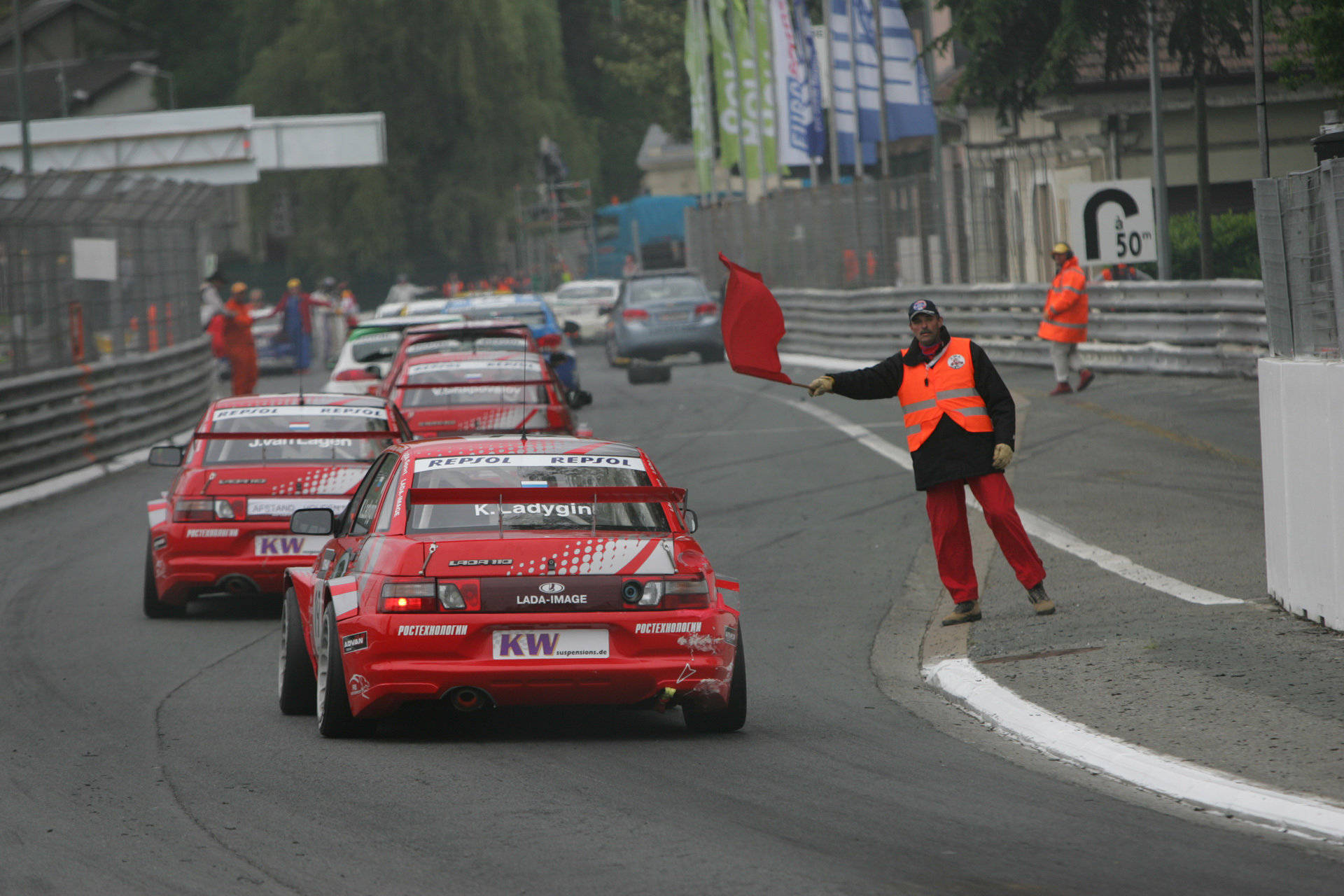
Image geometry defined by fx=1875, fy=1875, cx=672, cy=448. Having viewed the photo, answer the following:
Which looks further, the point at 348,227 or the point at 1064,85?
the point at 348,227

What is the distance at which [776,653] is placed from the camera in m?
9.57

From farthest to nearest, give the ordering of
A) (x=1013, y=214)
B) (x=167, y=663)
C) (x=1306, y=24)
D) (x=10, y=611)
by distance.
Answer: (x=1013, y=214) → (x=1306, y=24) → (x=10, y=611) → (x=167, y=663)

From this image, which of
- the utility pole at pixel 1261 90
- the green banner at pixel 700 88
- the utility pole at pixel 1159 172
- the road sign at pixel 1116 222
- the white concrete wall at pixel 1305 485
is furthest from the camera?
the green banner at pixel 700 88

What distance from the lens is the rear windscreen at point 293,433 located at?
11.5 m

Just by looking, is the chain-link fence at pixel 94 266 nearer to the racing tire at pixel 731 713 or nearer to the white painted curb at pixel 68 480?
the white painted curb at pixel 68 480

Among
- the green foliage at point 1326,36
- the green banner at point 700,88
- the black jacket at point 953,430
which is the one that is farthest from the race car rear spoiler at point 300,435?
the green banner at point 700,88

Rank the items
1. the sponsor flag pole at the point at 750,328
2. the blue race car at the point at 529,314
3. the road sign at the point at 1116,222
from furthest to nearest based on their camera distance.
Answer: the blue race car at the point at 529,314 < the road sign at the point at 1116,222 < the sponsor flag pole at the point at 750,328

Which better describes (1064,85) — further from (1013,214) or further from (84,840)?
(84,840)

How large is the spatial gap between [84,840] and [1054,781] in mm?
3196

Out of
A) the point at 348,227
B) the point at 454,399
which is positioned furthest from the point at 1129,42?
the point at 348,227

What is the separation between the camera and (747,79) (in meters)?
42.7

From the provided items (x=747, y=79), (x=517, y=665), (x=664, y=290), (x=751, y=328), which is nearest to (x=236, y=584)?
(x=751, y=328)

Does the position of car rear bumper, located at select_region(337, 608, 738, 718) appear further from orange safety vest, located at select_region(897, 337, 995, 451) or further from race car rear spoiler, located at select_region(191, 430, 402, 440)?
race car rear spoiler, located at select_region(191, 430, 402, 440)

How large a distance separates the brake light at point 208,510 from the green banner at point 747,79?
3132cm
